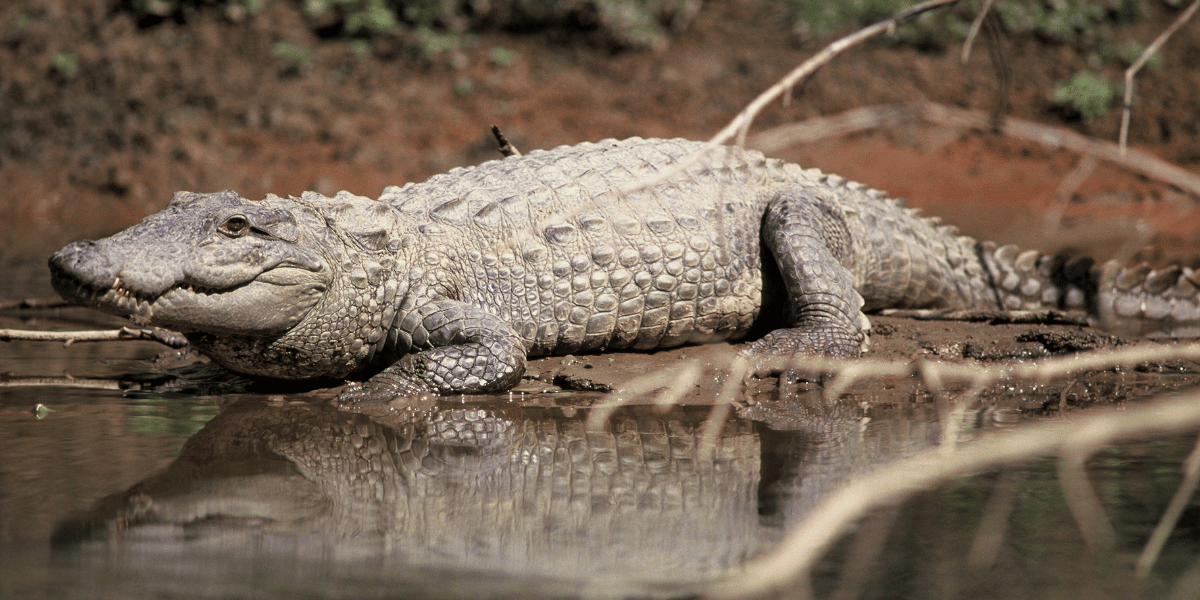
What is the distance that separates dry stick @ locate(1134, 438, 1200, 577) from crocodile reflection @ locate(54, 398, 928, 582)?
0.85 meters

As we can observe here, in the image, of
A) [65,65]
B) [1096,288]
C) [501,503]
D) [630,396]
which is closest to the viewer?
[501,503]

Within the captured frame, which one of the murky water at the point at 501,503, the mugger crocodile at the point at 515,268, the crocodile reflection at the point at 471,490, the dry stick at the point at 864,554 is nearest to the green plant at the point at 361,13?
the mugger crocodile at the point at 515,268

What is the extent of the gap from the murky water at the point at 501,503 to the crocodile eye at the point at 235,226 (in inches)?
29.1

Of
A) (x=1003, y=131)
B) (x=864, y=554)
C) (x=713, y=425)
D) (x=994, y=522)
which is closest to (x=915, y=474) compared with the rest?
(x=994, y=522)

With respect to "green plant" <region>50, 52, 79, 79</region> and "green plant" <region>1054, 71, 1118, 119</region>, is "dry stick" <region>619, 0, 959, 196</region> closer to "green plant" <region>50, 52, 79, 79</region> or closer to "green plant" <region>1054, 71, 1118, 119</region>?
"green plant" <region>1054, 71, 1118, 119</region>

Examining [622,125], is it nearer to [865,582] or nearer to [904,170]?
[904,170]

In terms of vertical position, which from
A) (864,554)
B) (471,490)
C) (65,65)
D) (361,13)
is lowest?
(864,554)

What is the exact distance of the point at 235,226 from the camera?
4.13 meters

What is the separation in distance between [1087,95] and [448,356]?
10.8 meters

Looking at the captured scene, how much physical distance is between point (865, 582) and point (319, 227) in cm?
297

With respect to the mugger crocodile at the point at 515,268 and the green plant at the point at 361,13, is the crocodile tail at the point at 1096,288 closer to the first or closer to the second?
the mugger crocodile at the point at 515,268

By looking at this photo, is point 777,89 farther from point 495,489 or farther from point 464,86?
point 464,86

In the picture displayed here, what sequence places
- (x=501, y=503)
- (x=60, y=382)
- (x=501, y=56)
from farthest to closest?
1. (x=501, y=56)
2. (x=60, y=382)
3. (x=501, y=503)

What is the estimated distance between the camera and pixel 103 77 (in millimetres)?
12859
